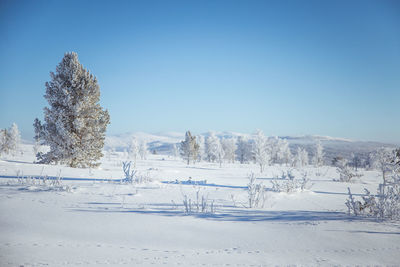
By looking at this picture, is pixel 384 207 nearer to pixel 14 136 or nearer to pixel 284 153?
pixel 14 136

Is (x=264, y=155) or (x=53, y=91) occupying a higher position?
(x=53, y=91)

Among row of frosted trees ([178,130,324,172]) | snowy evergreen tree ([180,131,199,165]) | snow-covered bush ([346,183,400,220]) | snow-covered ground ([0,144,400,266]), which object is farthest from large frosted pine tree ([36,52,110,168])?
snowy evergreen tree ([180,131,199,165])

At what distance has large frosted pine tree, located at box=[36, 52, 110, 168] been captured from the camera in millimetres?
12586

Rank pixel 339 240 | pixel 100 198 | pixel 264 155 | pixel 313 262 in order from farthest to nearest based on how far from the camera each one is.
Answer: pixel 264 155 < pixel 100 198 < pixel 339 240 < pixel 313 262

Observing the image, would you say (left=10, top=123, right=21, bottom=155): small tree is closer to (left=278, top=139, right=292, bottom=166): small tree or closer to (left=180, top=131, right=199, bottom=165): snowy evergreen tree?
(left=180, top=131, right=199, bottom=165): snowy evergreen tree

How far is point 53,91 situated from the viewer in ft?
41.8

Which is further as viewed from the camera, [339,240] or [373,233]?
[373,233]

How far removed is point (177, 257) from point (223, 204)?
10.9 feet

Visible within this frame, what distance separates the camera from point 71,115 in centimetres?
1299

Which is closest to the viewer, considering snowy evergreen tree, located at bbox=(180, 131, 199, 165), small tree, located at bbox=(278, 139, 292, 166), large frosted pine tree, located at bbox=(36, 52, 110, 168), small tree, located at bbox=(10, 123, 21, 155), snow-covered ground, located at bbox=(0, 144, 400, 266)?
snow-covered ground, located at bbox=(0, 144, 400, 266)

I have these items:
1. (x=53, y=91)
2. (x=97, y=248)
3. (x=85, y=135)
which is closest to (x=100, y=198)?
(x=97, y=248)

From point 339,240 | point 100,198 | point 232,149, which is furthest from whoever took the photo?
point 232,149

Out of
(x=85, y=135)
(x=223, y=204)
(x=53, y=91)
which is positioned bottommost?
(x=223, y=204)

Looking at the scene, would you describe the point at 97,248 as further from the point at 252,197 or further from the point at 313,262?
the point at 252,197
